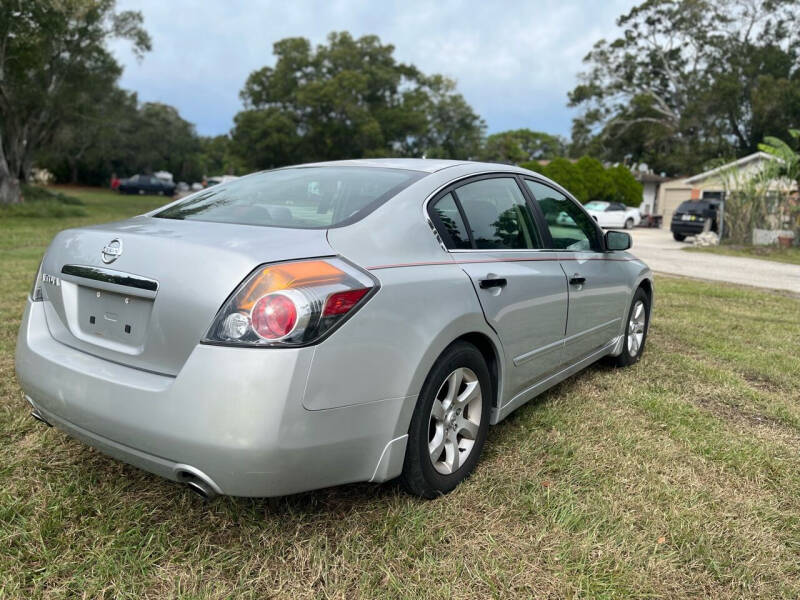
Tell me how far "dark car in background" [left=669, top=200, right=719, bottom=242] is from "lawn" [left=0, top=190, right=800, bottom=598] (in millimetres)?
20354

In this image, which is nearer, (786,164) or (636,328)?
(636,328)

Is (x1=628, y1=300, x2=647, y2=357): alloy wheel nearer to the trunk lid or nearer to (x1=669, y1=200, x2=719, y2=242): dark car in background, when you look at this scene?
the trunk lid

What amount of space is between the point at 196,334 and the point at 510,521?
147cm

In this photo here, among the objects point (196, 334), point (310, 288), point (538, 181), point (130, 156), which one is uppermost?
point (130, 156)

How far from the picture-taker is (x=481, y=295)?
106 inches

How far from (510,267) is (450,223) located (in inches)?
16.0

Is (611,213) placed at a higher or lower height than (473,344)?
→ higher

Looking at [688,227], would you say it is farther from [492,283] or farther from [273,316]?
[273,316]

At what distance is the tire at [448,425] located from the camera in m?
2.42

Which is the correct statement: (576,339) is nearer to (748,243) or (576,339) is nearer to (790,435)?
(790,435)

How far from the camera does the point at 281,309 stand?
1.98 metres

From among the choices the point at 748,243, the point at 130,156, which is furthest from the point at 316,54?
the point at 748,243

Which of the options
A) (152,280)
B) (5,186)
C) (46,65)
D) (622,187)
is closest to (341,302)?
(152,280)

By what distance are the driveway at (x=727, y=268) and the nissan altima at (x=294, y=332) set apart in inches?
375
